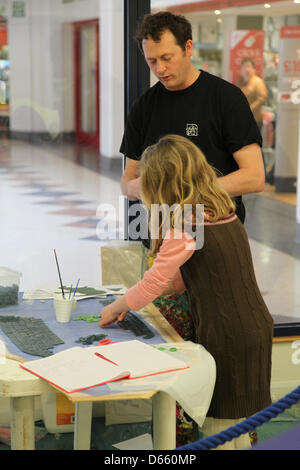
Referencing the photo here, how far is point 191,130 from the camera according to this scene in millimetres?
2723

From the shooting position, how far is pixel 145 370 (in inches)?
78.8

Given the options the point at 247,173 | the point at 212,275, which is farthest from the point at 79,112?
the point at 212,275

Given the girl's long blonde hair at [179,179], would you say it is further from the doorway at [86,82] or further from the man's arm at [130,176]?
the doorway at [86,82]

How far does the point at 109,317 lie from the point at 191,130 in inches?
31.3

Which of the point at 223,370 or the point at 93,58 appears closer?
the point at 223,370

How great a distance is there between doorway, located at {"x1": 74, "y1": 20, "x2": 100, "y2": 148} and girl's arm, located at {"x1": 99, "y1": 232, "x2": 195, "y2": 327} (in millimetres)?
1971

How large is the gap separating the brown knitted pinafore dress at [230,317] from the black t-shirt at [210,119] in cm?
50

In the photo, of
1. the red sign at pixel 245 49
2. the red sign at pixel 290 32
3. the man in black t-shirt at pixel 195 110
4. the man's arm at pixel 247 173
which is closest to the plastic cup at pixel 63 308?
the man in black t-shirt at pixel 195 110

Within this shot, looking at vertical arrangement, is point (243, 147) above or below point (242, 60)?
below

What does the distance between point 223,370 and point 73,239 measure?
2051 mm

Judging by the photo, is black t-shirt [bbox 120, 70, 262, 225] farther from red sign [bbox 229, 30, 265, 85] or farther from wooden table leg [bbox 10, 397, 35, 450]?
red sign [bbox 229, 30, 265, 85]

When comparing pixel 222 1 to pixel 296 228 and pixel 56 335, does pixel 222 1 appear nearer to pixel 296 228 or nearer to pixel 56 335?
pixel 296 228

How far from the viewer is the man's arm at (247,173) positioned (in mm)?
2639
